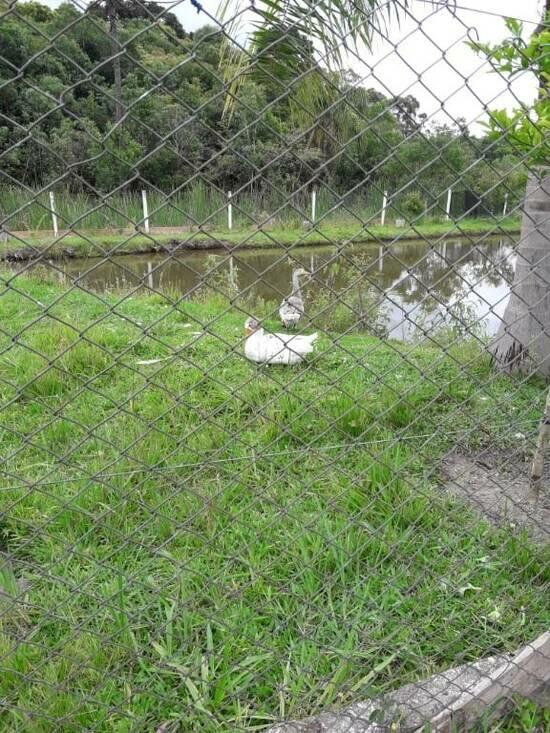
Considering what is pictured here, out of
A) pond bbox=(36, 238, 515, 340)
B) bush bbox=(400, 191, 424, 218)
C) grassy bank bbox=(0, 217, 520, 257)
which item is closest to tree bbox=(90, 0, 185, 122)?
grassy bank bbox=(0, 217, 520, 257)

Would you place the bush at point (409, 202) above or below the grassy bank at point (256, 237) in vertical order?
above

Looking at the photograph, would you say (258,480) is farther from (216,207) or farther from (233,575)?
(216,207)

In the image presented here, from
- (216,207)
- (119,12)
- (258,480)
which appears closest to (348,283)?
(258,480)

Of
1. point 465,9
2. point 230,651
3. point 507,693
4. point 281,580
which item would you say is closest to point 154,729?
point 230,651

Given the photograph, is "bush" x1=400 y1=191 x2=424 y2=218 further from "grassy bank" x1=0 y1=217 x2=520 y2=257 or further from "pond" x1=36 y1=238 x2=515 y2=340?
"pond" x1=36 y1=238 x2=515 y2=340

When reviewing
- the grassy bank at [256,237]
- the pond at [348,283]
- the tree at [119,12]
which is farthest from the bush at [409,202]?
the tree at [119,12]

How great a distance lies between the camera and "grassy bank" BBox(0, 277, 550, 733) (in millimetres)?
1218

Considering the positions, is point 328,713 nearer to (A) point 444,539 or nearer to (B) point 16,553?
(A) point 444,539

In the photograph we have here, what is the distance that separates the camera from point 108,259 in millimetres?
836

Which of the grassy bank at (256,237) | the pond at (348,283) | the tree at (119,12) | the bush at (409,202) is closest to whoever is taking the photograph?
the tree at (119,12)

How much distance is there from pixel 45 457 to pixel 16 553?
0.60 metres

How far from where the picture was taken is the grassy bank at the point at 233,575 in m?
1.22

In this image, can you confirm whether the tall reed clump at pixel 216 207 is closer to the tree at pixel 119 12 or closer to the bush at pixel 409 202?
the tree at pixel 119 12

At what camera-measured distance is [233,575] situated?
159cm
